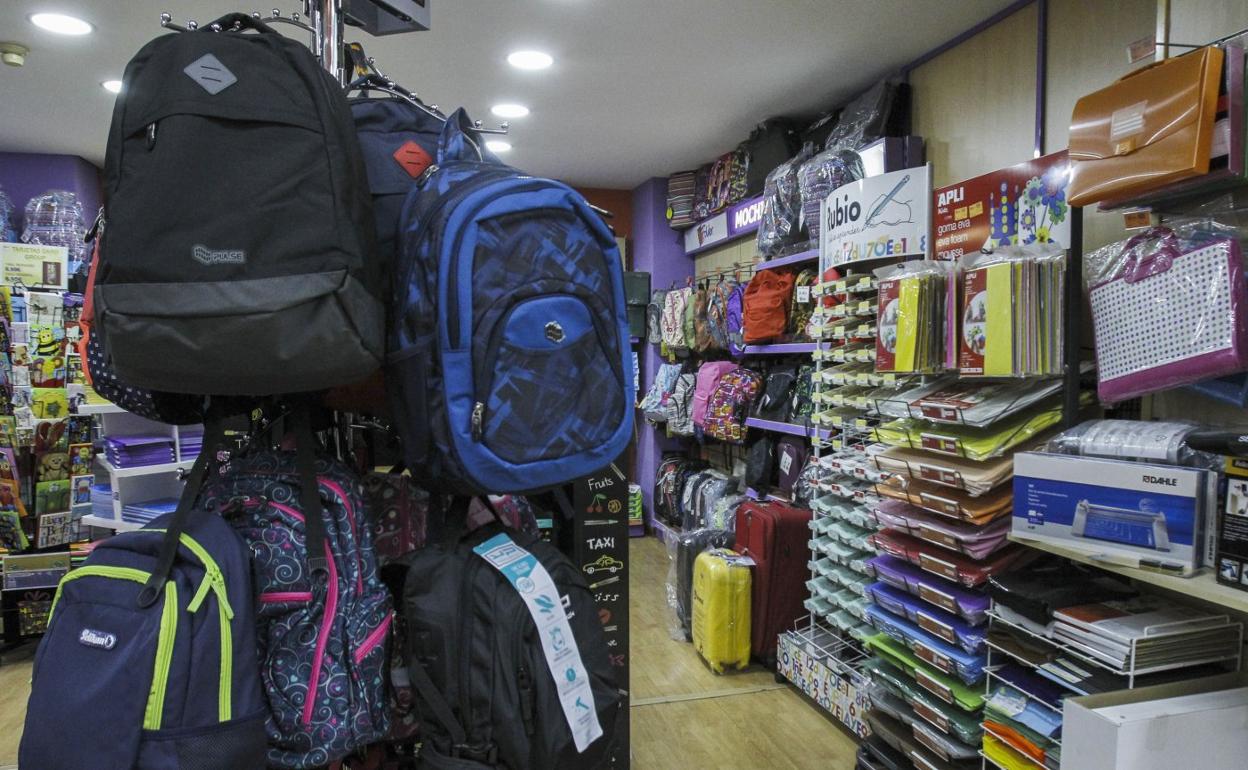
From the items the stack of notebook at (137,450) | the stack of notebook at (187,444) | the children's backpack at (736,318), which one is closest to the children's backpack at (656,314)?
the children's backpack at (736,318)

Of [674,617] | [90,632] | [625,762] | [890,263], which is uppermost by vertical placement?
[890,263]

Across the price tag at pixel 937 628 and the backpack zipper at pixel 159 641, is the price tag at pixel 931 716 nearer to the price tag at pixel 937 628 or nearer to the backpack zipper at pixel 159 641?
the price tag at pixel 937 628

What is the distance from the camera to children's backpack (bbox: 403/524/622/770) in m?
0.91

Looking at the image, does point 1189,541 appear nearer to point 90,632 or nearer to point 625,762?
point 625,762

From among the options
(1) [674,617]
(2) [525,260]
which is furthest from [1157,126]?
(1) [674,617]

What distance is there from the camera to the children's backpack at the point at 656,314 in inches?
207

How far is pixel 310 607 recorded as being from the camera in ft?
3.03

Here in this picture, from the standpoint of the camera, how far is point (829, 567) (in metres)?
2.83

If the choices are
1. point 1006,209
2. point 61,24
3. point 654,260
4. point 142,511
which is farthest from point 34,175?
point 1006,209

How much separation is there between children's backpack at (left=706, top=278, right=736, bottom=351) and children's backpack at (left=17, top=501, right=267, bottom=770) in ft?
11.9

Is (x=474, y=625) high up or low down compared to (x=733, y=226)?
down

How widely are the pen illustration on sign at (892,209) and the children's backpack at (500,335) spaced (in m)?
1.87

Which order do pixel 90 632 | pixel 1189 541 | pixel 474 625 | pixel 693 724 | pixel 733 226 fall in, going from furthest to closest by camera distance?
pixel 733 226, pixel 693 724, pixel 1189 541, pixel 474 625, pixel 90 632

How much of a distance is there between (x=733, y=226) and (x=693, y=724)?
9.40ft
